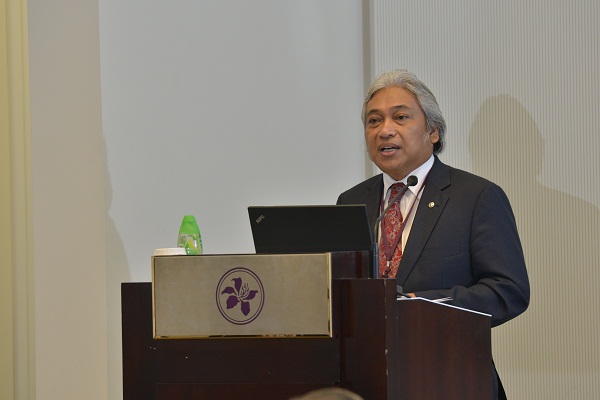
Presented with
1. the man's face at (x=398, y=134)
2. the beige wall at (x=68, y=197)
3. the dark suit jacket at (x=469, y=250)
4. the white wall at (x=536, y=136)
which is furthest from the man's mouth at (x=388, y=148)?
the white wall at (x=536, y=136)

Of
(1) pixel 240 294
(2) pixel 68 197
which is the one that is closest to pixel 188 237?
(2) pixel 68 197

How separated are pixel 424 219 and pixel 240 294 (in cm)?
135

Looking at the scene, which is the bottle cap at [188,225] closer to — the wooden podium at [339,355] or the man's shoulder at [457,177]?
the man's shoulder at [457,177]

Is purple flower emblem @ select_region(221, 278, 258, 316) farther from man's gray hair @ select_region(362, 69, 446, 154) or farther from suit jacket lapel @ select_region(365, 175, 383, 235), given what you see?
man's gray hair @ select_region(362, 69, 446, 154)

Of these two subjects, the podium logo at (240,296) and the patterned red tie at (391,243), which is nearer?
the podium logo at (240,296)

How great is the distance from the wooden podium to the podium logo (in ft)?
0.20

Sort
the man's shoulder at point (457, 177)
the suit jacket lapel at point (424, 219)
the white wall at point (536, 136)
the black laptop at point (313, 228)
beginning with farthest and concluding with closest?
the white wall at point (536, 136), the man's shoulder at point (457, 177), the suit jacket lapel at point (424, 219), the black laptop at point (313, 228)

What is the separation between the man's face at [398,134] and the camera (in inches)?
135

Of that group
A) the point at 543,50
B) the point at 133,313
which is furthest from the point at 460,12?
the point at 133,313

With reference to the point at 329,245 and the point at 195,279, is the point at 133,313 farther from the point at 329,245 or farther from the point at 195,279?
the point at 329,245

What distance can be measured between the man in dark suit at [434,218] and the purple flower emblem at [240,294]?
0.96m

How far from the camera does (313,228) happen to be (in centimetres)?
247

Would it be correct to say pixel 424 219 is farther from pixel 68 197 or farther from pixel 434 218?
pixel 68 197

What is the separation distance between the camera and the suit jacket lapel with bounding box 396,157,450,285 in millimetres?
3184
